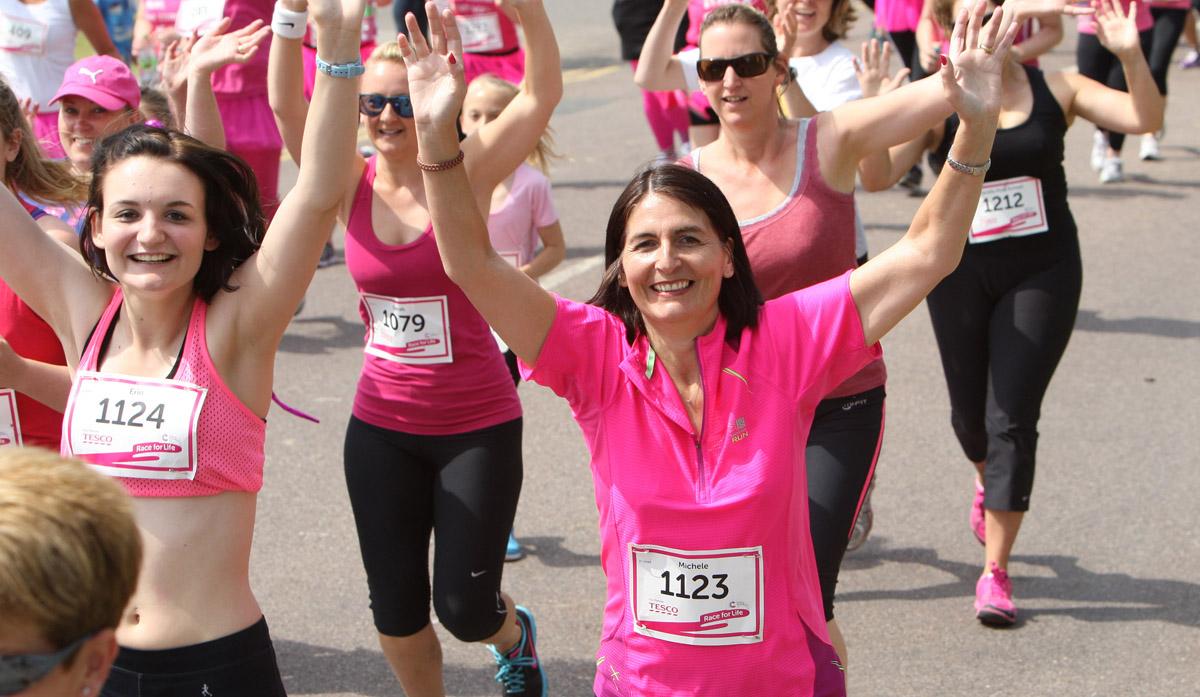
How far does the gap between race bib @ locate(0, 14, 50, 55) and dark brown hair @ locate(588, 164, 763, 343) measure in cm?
541

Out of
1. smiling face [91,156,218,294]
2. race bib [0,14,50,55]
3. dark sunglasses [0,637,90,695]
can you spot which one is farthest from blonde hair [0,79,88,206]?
race bib [0,14,50,55]

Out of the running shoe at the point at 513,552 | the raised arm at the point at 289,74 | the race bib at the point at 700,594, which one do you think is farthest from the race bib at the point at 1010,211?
the race bib at the point at 700,594

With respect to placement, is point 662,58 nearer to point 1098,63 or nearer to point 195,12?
point 195,12

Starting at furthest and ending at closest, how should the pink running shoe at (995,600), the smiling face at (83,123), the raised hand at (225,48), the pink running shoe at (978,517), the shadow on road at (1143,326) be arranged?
the shadow on road at (1143,326) → the pink running shoe at (978,517) → the pink running shoe at (995,600) → the smiling face at (83,123) → the raised hand at (225,48)

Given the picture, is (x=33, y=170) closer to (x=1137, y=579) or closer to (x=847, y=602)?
(x=847, y=602)

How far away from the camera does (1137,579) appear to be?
5031mm

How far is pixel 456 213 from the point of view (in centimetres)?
280

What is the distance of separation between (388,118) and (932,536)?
2.57 metres

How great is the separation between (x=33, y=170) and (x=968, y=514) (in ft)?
11.5

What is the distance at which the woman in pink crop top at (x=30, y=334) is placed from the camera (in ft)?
10.9

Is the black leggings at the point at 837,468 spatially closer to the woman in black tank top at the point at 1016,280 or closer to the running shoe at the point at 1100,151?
the woman in black tank top at the point at 1016,280

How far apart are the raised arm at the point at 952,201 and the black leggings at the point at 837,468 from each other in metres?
0.94

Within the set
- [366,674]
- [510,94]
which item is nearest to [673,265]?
[366,674]

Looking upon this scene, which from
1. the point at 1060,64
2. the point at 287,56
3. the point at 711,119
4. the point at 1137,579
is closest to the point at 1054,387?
the point at 1137,579
